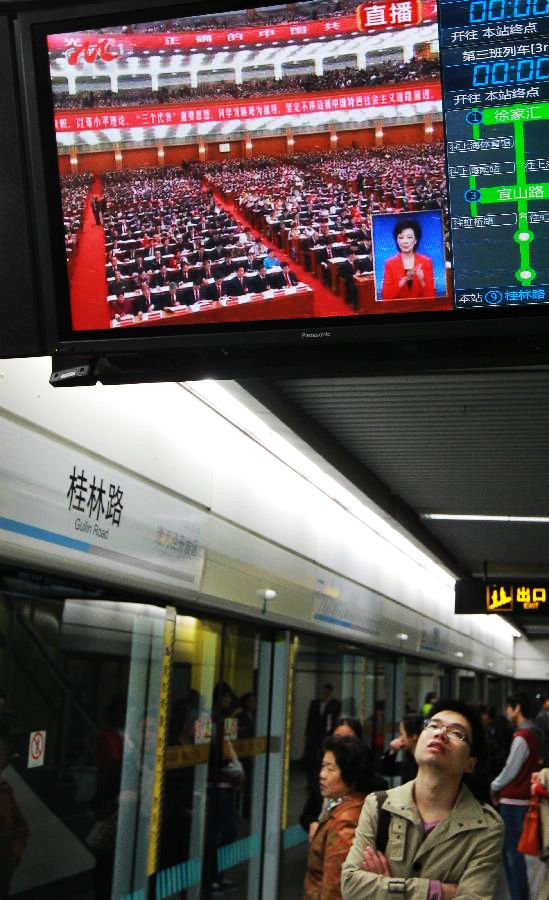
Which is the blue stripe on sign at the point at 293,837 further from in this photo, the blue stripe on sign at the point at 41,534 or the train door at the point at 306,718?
the blue stripe on sign at the point at 41,534

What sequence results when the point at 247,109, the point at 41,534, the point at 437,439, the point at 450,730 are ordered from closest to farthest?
the point at 247,109
the point at 450,730
the point at 41,534
the point at 437,439

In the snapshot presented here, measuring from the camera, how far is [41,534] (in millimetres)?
4203

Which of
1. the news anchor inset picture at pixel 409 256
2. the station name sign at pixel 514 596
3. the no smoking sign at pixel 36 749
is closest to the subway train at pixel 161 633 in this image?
the no smoking sign at pixel 36 749

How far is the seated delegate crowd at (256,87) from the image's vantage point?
98.0 inches

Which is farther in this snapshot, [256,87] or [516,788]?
[516,788]

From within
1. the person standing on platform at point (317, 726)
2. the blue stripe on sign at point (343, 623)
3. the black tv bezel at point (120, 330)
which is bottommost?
the person standing on platform at point (317, 726)

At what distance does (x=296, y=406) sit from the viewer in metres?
6.66

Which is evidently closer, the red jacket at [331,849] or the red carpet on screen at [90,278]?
the red carpet on screen at [90,278]

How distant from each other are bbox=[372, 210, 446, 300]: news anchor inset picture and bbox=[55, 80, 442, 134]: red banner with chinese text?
0.97ft

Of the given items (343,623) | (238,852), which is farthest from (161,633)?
(343,623)

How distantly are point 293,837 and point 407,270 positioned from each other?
6.54 metres

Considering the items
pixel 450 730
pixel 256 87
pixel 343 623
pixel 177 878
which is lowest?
pixel 177 878

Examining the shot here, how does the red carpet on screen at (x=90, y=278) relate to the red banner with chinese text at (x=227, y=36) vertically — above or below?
below

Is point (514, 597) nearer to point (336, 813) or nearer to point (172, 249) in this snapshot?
point (336, 813)
